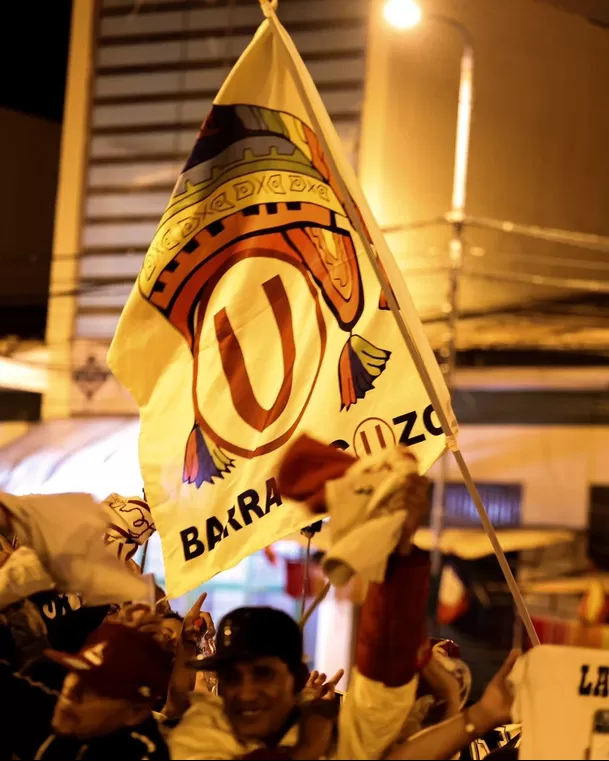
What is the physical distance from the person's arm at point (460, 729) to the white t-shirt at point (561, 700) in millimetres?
31

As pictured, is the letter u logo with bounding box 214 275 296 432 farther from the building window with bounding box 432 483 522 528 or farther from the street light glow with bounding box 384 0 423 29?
the building window with bounding box 432 483 522 528

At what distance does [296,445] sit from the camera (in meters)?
2.24

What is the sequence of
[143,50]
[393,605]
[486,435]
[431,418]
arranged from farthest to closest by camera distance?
1. [143,50]
2. [486,435]
3. [431,418]
4. [393,605]

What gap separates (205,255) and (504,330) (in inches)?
303

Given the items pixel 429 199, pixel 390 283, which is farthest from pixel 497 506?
pixel 390 283

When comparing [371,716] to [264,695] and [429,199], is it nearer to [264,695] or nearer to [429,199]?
[264,695]

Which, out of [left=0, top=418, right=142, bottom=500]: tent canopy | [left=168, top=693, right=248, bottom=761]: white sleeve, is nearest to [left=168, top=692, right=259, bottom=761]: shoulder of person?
[left=168, top=693, right=248, bottom=761]: white sleeve

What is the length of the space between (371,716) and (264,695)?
0.77 ft

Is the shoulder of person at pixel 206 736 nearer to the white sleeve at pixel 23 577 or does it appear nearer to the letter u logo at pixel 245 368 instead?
the white sleeve at pixel 23 577

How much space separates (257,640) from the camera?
2246 mm

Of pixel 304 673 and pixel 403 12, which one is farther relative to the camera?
pixel 403 12

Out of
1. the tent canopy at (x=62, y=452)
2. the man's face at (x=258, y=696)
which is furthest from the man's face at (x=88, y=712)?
the tent canopy at (x=62, y=452)

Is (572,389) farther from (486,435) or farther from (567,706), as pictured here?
(567,706)

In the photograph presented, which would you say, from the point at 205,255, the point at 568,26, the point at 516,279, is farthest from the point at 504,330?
the point at 205,255
